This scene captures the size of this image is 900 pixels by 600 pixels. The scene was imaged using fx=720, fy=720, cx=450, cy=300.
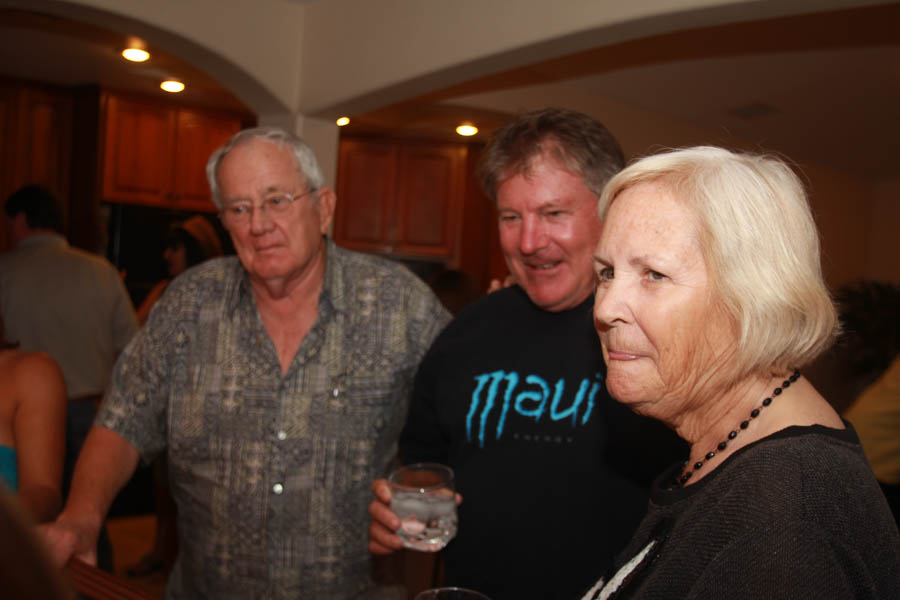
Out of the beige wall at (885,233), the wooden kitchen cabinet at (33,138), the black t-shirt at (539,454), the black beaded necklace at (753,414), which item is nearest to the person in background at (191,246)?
the wooden kitchen cabinet at (33,138)

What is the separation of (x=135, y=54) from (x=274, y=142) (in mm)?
3448

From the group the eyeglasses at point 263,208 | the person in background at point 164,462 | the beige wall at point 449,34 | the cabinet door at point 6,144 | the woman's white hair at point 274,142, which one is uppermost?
the beige wall at point 449,34

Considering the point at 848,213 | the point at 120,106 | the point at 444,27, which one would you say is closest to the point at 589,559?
the point at 444,27

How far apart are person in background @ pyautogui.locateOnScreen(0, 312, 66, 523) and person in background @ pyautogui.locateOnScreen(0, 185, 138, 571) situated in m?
1.87

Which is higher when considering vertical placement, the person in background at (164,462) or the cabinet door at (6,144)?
the cabinet door at (6,144)

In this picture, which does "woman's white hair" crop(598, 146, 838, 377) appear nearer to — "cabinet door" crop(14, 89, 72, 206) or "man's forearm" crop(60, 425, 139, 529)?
"man's forearm" crop(60, 425, 139, 529)

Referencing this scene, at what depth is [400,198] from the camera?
21.7 ft

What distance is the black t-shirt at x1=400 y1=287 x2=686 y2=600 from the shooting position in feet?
4.68

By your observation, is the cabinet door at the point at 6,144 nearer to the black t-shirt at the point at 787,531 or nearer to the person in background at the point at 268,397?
the person in background at the point at 268,397

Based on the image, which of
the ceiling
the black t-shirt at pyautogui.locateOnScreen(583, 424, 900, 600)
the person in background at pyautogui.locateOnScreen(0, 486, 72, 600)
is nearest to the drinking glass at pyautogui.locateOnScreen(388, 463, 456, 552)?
the black t-shirt at pyautogui.locateOnScreen(583, 424, 900, 600)

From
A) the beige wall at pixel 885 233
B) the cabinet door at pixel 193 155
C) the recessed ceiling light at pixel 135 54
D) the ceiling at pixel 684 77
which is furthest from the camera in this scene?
the beige wall at pixel 885 233

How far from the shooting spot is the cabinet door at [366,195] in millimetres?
6578

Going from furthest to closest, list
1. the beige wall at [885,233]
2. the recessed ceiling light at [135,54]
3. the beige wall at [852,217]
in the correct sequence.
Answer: the beige wall at [885,233] → the beige wall at [852,217] → the recessed ceiling light at [135,54]

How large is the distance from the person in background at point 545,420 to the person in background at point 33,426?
0.84 m
